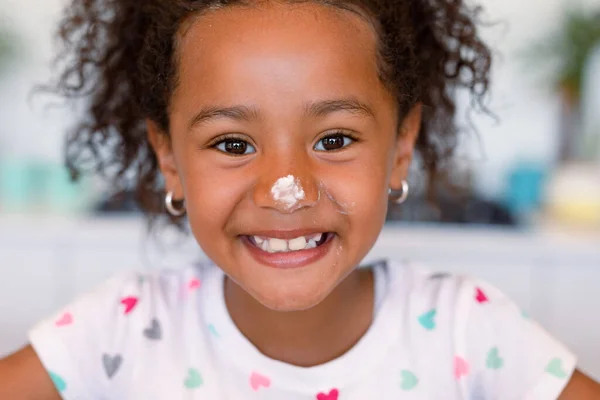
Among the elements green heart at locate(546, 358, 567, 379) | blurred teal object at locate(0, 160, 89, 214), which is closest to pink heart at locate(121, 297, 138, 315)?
green heart at locate(546, 358, 567, 379)

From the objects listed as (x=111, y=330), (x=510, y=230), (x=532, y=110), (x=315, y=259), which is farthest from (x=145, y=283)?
(x=532, y=110)

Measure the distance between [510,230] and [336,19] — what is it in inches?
58.6

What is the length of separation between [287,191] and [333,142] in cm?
10

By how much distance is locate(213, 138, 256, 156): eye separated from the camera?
2.90ft

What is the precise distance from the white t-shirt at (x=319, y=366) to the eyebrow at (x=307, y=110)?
30 centimetres

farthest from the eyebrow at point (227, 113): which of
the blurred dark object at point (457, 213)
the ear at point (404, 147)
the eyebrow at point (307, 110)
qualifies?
the blurred dark object at point (457, 213)

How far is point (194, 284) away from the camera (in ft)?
3.67

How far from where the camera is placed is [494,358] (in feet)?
3.20

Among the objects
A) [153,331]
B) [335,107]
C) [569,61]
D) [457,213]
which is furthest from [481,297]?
[569,61]

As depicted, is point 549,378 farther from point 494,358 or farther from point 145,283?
point 145,283

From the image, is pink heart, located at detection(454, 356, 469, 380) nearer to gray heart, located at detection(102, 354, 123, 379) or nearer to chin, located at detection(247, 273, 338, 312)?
chin, located at detection(247, 273, 338, 312)

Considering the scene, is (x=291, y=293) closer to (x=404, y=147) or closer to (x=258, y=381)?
(x=258, y=381)

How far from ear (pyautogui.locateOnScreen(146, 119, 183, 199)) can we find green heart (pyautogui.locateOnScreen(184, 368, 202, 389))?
0.24m

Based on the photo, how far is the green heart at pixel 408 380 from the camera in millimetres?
986
